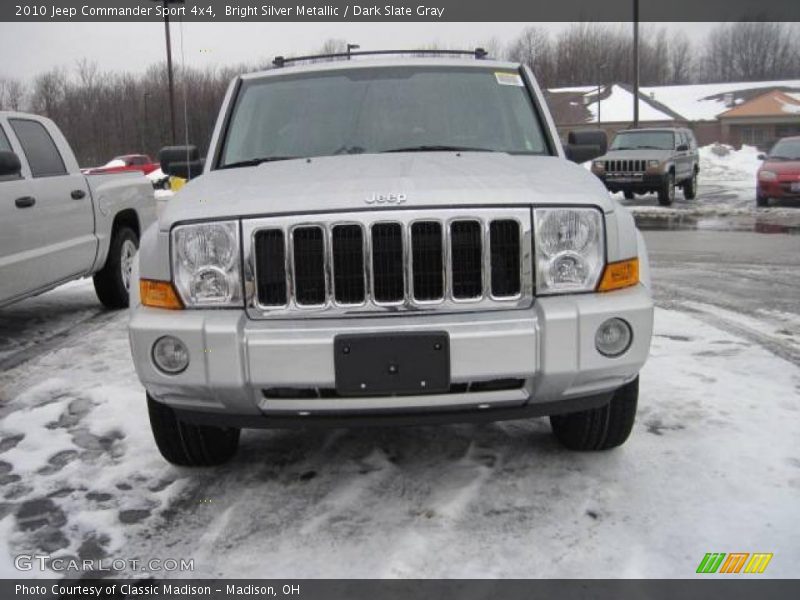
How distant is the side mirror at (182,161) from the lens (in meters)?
4.74

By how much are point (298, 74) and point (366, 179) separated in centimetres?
161

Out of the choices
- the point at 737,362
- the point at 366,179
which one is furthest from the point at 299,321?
the point at 737,362

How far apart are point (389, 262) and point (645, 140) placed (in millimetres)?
17902

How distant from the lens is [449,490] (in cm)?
327

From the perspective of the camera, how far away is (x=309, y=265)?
2.91 metres

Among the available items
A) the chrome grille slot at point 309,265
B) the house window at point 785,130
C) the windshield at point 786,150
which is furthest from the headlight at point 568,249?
the house window at point 785,130

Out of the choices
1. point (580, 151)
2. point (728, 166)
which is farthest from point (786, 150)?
point (728, 166)

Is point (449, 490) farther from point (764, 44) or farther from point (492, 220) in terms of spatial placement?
point (764, 44)

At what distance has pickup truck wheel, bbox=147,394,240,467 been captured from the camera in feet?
11.1

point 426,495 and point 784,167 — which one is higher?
point 784,167

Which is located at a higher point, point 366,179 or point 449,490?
point 366,179

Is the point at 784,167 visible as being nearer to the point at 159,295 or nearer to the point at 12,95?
the point at 159,295
